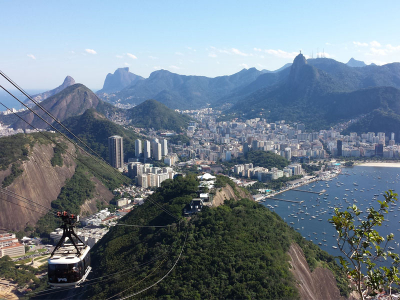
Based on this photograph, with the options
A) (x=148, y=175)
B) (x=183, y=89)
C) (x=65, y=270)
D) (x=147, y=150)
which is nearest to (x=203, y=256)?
(x=65, y=270)

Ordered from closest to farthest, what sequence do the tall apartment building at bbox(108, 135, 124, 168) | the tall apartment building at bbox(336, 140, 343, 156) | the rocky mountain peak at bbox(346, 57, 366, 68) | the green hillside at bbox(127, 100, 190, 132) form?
the tall apartment building at bbox(108, 135, 124, 168) → the tall apartment building at bbox(336, 140, 343, 156) → the green hillside at bbox(127, 100, 190, 132) → the rocky mountain peak at bbox(346, 57, 366, 68)

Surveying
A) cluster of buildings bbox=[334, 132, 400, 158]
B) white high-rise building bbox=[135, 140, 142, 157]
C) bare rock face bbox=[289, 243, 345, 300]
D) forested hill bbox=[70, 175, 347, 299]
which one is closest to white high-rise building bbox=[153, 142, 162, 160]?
white high-rise building bbox=[135, 140, 142, 157]

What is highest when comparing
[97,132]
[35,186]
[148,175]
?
[97,132]

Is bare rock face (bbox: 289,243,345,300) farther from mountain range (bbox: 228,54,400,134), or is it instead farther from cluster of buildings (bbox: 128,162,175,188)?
mountain range (bbox: 228,54,400,134)

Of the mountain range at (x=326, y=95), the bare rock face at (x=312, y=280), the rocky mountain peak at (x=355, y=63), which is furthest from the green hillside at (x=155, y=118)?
the rocky mountain peak at (x=355, y=63)

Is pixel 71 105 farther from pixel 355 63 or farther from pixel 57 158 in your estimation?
pixel 355 63

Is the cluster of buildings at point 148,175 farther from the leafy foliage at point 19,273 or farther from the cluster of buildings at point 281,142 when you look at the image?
the leafy foliage at point 19,273

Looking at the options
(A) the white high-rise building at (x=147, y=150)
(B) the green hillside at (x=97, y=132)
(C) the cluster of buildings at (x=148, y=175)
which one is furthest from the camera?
(A) the white high-rise building at (x=147, y=150)
